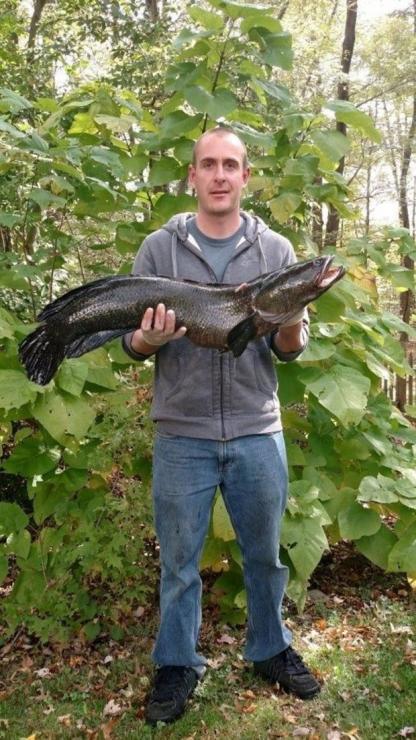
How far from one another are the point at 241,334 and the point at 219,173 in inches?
28.1

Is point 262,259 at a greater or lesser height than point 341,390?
greater

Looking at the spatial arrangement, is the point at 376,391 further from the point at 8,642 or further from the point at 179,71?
the point at 8,642

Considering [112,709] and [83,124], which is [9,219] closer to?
[83,124]

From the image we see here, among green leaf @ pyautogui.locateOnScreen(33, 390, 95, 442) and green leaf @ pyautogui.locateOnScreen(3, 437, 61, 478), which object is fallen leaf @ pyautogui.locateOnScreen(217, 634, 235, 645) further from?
green leaf @ pyautogui.locateOnScreen(33, 390, 95, 442)

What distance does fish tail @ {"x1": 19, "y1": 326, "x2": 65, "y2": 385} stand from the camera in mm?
2656

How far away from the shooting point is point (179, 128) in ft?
11.8

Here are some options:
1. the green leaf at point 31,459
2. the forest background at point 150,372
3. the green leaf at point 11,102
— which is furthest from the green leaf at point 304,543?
the green leaf at point 11,102

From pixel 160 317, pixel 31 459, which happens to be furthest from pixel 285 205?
pixel 31 459

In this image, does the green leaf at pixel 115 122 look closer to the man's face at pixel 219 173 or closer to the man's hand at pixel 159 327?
the man's face at pixel 219 173

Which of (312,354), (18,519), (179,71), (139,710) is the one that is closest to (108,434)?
(18,519)

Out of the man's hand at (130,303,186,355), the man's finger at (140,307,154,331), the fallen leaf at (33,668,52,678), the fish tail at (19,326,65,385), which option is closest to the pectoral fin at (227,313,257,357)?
the man's hand at (130,303,186,355)

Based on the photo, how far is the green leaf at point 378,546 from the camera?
396 cm

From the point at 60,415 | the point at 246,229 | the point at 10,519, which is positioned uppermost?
the point at 246,229

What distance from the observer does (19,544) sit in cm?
364
